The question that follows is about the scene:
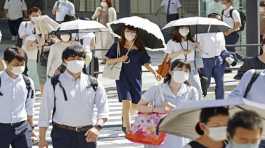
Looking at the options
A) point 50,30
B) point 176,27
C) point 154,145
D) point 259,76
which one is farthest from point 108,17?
point 259,76

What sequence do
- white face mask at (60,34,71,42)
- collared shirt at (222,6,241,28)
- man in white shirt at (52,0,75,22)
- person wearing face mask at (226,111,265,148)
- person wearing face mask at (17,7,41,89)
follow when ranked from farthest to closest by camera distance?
man in white shirt at (52,0,75,22) → collared shirt at (222,6,241,28) → person wearing face mask at (17,7,41,89) → white face mask at (60,34,71,42) → person wearing face mask at (226,111,265,148)

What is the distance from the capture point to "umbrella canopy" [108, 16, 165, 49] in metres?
10.8

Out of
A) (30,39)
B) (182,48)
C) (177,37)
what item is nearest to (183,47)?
(182,48)

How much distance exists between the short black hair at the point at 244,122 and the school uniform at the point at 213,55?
8380 millimetres

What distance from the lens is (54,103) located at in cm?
714

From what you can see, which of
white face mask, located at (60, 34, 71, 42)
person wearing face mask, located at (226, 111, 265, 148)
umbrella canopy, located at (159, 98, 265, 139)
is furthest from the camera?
white face mask, located at (60, 34, 71, 42)

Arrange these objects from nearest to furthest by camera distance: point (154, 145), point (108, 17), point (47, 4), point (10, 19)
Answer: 1. point (154, 145)
2. point (108, 17)
3. point (10, 19)
4. point (47, 4)

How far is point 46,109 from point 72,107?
0.94ft

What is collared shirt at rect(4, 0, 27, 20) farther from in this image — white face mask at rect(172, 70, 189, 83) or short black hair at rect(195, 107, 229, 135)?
short black hair at rect(195, 107, 229, 135)

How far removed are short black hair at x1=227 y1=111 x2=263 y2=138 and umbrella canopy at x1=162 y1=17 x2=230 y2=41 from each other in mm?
7490

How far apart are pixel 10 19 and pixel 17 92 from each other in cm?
1953

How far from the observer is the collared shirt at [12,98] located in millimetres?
7637

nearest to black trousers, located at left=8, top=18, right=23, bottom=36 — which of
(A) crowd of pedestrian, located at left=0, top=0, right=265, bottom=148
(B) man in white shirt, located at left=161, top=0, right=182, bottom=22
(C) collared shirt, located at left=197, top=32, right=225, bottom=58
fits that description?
(B) man in white shirt, located at left=161, top=0, right=182, bottom=22

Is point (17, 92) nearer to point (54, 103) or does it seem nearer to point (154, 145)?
point (54, 103)
